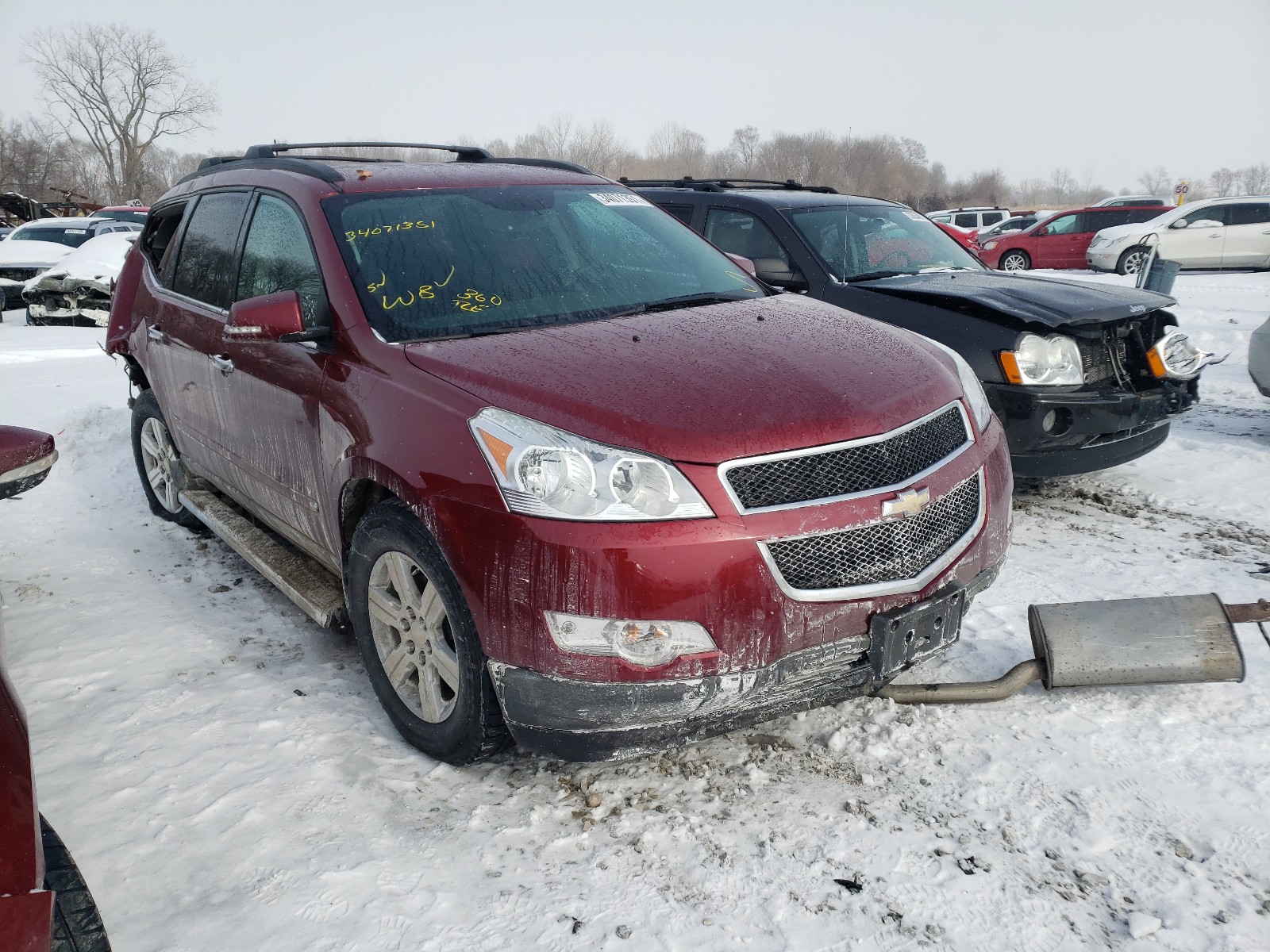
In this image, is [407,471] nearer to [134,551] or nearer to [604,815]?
[604,815]

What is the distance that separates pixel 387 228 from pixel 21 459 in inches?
57.8

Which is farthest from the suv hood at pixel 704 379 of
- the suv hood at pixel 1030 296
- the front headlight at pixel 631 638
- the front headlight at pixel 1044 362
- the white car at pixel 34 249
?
the white car at pixel 34 249

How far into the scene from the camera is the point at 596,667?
2.40 metres

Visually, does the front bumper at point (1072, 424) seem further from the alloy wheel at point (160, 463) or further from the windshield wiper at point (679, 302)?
the alloy wheel at point (160, 463)

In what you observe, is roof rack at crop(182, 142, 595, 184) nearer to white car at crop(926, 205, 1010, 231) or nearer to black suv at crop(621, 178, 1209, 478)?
black suv at crop(621, 178, 1209, 478)

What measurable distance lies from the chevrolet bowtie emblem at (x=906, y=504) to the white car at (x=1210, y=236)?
18.8 m

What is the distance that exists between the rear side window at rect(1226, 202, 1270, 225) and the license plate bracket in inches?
782

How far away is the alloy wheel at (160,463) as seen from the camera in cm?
505

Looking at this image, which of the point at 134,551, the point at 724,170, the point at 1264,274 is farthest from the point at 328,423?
the point at 724,170

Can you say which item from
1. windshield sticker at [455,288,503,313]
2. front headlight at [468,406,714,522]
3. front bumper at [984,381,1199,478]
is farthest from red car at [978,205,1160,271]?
front headlight at [468,406,714,522]

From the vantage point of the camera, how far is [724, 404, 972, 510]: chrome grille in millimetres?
2414

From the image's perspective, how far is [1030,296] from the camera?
5.04 meters

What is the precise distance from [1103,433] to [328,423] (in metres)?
3.65

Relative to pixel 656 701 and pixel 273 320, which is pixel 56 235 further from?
pixel 656 701
